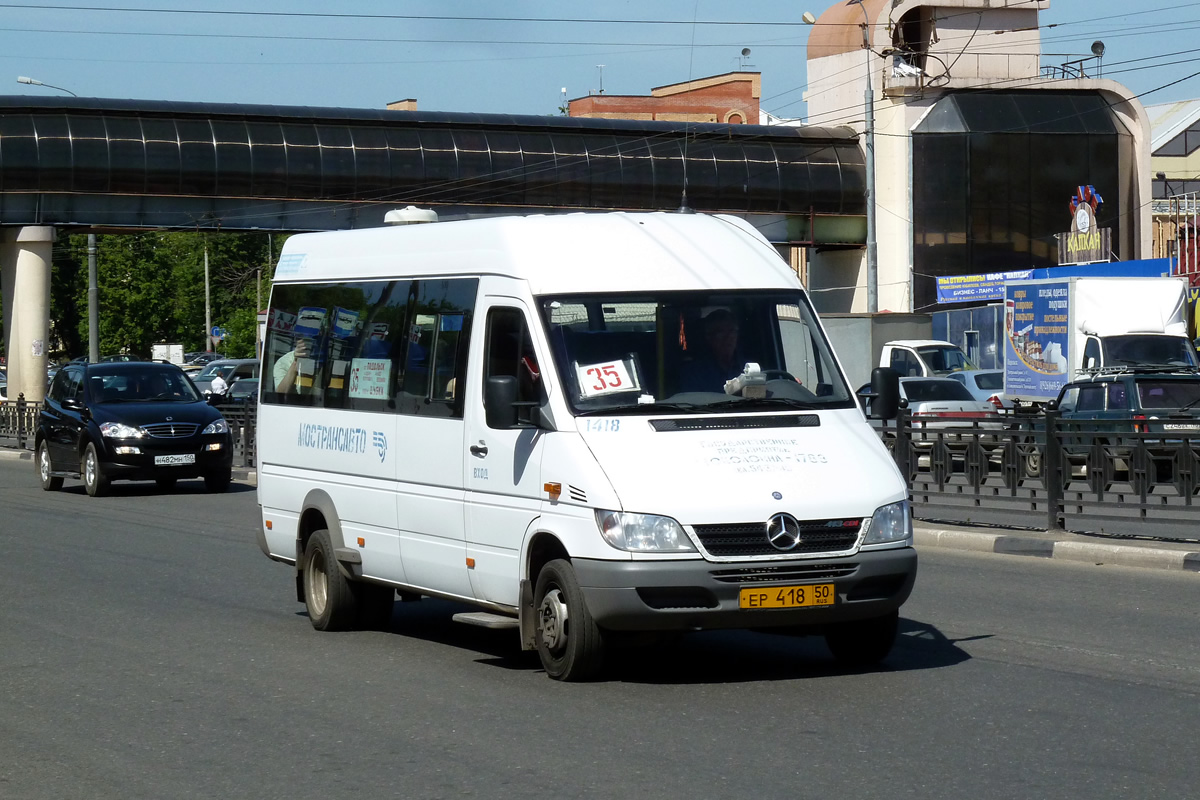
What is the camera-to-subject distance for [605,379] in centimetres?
825

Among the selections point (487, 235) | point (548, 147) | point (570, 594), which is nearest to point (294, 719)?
point (570, 594)

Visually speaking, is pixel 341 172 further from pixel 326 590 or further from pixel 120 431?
pixel 326 590

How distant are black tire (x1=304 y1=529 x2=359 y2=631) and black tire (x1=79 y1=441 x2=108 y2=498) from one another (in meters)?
12.6

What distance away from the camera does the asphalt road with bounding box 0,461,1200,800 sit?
19.9 ft

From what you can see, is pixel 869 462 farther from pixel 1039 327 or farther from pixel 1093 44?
pixel 1093 44

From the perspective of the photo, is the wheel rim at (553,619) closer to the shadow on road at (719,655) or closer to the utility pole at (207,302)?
the shadow on road at (719,655)

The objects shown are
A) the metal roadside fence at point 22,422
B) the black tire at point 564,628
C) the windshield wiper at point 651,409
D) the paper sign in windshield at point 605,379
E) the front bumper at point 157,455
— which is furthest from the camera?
the metal roadside fence at point 22,422

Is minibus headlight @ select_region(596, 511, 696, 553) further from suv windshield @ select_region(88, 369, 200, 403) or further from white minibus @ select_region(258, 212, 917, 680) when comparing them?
suv windshield @ select_region(88, 369, 200, 403)

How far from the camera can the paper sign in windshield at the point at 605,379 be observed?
8.20 m

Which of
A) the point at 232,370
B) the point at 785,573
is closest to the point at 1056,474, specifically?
the point at 785,573

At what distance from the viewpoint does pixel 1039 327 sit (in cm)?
3114

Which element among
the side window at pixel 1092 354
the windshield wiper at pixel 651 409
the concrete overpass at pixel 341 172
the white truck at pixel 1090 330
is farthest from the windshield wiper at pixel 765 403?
the concrete overpass at pixel 341 172

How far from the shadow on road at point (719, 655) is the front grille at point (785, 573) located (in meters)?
0.69

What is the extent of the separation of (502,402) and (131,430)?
15273 mm
